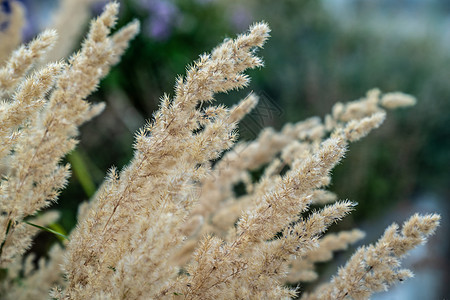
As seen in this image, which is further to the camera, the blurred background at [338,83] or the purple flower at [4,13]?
the blurred background at [338,83]

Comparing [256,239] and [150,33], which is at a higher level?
[150,33]

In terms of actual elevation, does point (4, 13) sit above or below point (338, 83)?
above

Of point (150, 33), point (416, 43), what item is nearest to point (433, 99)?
point (416, 43)

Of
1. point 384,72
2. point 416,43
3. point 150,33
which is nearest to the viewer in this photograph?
point 150,33

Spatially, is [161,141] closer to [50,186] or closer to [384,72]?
[50,186]

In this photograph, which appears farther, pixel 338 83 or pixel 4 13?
pixel 338 83

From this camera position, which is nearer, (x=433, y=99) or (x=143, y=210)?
(x=143, y=210)

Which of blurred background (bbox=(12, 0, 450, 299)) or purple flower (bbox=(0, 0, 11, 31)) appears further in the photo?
blurred background (bbox=(12, 0, 450, 299))

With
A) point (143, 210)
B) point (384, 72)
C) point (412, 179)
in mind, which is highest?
point (384, 72)
